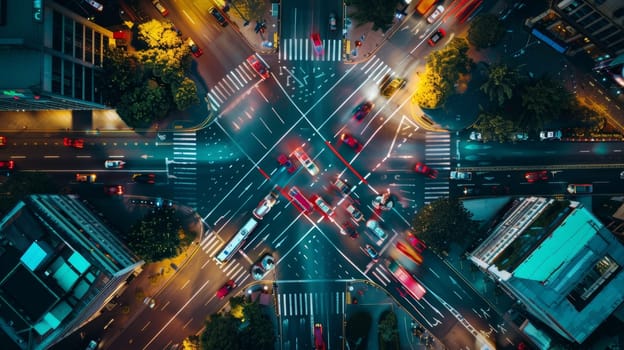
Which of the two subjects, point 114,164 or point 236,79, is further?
point 236,79

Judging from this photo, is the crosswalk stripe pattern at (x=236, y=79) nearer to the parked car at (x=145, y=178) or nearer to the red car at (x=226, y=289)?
the parked car at (x=145, y=178)

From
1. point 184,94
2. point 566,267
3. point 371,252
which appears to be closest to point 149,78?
point 184,94

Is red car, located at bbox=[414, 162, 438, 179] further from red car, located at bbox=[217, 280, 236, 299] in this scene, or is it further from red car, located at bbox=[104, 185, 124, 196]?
red car, located at bbox=[104, 185, 124, 196]

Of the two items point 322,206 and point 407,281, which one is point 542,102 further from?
point 322,206

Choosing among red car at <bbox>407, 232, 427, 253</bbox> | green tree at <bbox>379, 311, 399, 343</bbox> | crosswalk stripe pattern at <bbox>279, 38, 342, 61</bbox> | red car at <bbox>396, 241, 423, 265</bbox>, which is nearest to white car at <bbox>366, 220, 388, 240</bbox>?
red car at <bbox>396, 241, 423, 265</bbox>

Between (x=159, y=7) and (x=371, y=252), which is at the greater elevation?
(x=159, y=7)

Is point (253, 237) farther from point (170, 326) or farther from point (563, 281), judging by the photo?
point (563, 281)
